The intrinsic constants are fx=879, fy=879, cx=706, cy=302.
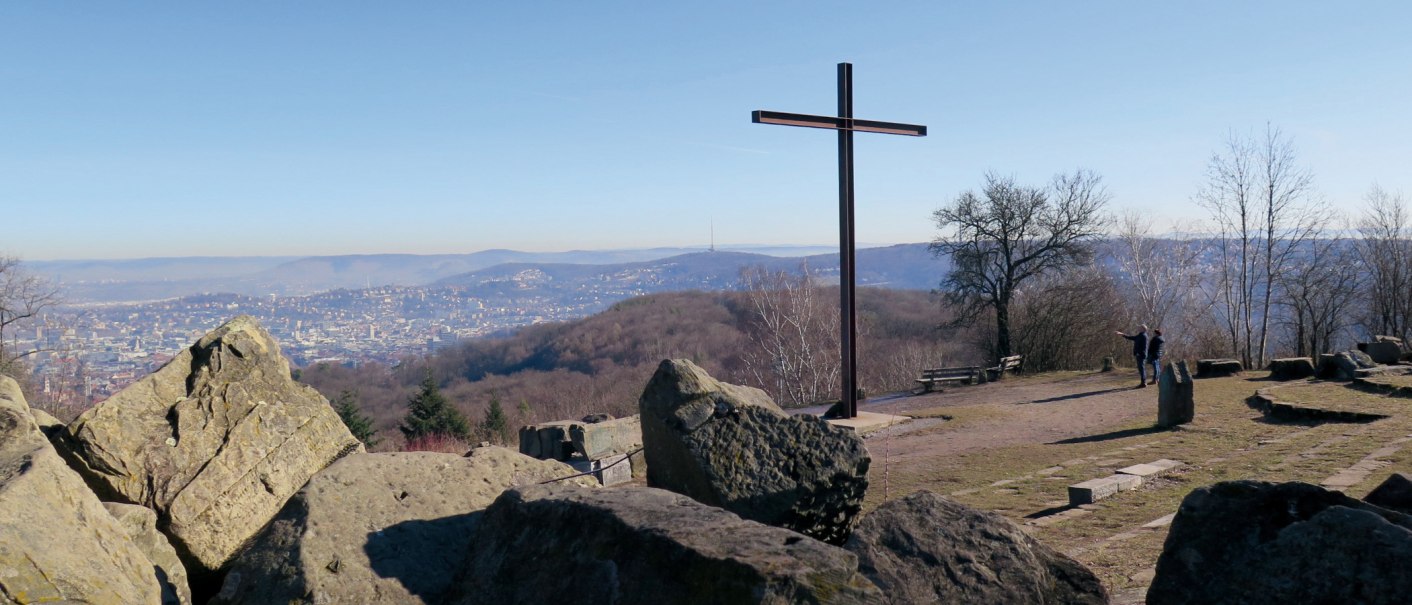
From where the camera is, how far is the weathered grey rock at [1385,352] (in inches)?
863

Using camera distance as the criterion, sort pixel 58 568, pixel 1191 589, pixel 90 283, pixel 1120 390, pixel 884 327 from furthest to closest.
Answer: pixel 90 283 → pixel 884 327 → pixel 1120 390 → pixel 1191 589 → pixel 58 568

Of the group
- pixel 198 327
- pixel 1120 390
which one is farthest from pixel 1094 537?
pixel 198 327

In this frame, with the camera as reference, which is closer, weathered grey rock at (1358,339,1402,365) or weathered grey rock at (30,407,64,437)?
weathered grey rock at (30,407,64,437)

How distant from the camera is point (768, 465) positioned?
5.40 m

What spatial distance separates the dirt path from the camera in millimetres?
14484

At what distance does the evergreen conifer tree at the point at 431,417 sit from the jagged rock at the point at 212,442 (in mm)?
29991

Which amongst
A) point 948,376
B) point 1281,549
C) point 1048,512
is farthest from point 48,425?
point 948,376

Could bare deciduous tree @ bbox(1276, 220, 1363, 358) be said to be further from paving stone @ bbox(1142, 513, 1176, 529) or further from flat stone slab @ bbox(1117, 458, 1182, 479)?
paving stone @ bbox(1142, 513, 1176, 529)

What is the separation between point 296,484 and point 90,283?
177m

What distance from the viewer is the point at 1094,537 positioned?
743 centimetres

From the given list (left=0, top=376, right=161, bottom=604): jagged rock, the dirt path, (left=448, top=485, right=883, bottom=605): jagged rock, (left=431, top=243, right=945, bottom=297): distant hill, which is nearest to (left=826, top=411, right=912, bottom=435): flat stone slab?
the dirt path

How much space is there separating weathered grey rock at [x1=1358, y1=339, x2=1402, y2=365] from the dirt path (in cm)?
556

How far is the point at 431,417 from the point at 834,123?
26735mm

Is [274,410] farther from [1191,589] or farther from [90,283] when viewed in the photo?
[90,283]
